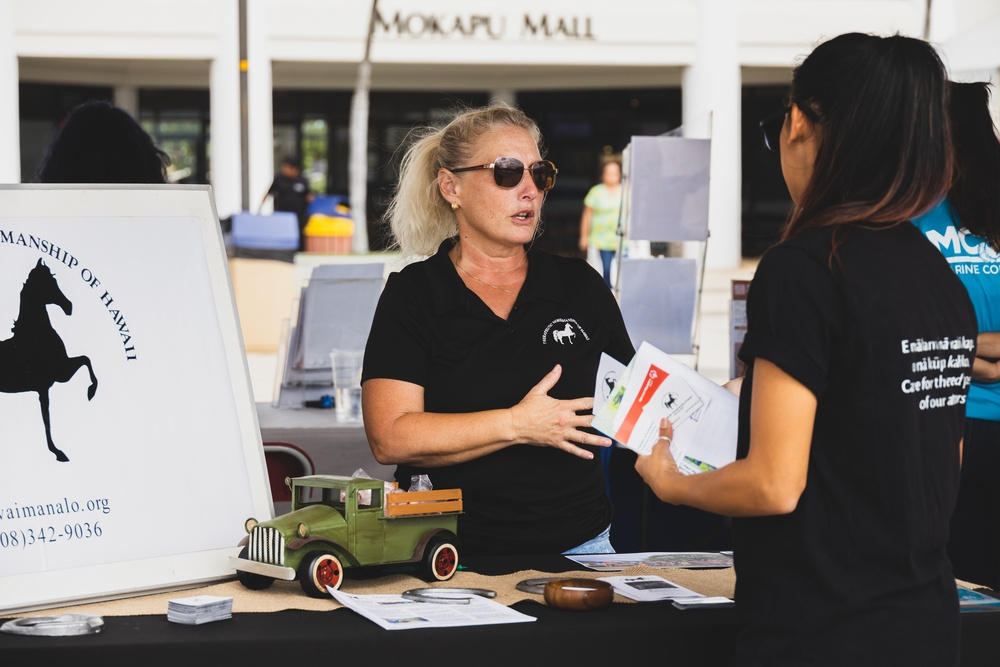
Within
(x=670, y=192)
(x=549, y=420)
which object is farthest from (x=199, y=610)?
(x=670, y=192)

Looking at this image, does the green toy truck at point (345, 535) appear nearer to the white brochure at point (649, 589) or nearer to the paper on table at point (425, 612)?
the paper on table at point (425, 612)

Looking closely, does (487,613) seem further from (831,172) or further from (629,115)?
(629,115)

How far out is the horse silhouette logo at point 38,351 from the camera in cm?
195

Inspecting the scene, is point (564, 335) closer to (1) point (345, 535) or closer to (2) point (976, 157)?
(1) point (345, 535)

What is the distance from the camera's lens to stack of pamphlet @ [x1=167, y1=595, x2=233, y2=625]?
175 centimetres

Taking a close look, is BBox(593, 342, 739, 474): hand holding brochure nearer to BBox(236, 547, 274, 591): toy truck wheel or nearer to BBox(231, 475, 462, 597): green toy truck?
BBox(231, 475, 462, 597): green toy truck

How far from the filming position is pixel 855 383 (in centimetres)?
149

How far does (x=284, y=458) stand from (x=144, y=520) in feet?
4.10

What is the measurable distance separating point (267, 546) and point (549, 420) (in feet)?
2.19

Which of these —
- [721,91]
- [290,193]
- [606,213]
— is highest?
[721,91]

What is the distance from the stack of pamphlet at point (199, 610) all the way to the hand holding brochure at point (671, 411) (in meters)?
0.65

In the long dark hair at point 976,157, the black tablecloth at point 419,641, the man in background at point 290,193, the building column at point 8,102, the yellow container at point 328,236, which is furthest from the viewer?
the man in background at point 290,193

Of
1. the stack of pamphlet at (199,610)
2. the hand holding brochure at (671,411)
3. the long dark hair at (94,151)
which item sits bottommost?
the stack of pamphlet at (199,610)

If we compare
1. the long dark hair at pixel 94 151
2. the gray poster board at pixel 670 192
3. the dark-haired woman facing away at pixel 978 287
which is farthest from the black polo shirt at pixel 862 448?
the gray poster board at pixel 670 192
